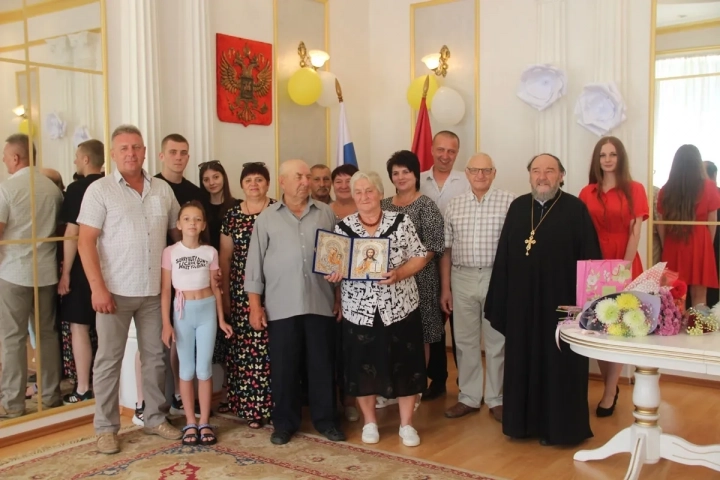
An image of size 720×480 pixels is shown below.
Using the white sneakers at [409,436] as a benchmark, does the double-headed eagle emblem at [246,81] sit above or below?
above

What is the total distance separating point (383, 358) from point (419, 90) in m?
3.00

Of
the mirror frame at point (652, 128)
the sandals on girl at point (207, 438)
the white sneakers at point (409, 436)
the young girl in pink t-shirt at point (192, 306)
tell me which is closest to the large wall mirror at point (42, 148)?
the young girl in pink t-shirt at point (192, 306)

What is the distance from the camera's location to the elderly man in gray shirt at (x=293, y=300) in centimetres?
404

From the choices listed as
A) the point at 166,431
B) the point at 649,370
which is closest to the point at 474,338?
the point at 649,370

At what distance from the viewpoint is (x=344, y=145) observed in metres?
6.12

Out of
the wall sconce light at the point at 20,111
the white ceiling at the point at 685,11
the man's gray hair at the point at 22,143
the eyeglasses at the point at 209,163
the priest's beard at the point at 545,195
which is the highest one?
the white ceiling at the point at 685,11

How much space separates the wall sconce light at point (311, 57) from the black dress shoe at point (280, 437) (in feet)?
10.4

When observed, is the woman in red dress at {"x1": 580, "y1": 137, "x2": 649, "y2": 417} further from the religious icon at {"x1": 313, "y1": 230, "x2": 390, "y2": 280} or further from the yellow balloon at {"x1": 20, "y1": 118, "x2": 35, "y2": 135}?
the yellow balloon at {"x1": 20, "y1": 118, "x2": 35, "y2": 135}

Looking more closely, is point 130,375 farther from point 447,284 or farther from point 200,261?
point 447,284

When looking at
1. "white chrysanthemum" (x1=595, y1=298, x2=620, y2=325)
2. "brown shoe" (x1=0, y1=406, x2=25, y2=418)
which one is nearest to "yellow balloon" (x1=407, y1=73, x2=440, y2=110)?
"white chrysanthemum" (x1=595, y1=298, x2=620, y2=325)

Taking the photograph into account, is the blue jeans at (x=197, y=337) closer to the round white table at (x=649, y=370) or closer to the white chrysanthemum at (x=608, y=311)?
the round white table at (x=649, y=370)

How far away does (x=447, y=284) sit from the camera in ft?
15.3

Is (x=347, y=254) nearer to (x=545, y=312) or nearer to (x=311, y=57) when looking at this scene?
(x=545, y=312)

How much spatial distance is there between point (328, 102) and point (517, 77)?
1.57 metres
